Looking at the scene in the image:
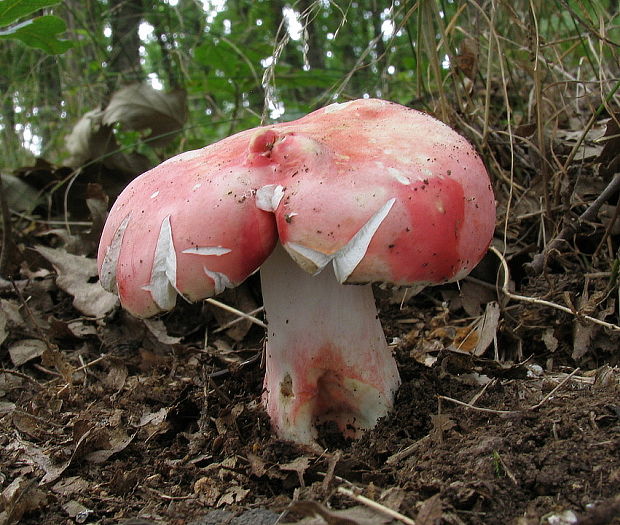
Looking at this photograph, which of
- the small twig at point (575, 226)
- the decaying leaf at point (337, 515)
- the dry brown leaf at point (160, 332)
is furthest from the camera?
the dry brown leaf at point (160, 332)

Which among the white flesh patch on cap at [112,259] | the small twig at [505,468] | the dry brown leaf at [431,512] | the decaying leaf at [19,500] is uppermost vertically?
the white flesh patch on cap at [112,259]

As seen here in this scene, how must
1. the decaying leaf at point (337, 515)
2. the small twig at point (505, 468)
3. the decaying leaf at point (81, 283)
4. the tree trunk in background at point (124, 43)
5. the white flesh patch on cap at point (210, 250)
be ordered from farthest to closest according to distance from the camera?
the tree trunk in background at point (124, 43)
the decaying leaf at point (81, 283)
the white flesh patch on cap at point (210, 250)
the small twig at point (505, 468)
the decaying leaf at point (337, 515)

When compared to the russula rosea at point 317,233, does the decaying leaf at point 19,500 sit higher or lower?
lower

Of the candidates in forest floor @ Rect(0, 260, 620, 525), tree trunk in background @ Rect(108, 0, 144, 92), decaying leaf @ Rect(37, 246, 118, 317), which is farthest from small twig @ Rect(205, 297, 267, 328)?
tree trunk in background @ Rect(108, 0, 144, 92)

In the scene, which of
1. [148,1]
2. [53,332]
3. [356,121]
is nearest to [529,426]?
[356,121]

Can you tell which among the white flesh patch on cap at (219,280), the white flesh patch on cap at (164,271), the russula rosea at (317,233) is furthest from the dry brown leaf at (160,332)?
the white flesh patch on cap at (219,280)

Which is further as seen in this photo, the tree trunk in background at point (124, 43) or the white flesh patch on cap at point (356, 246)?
the tree trunk in background at point (124, 43)

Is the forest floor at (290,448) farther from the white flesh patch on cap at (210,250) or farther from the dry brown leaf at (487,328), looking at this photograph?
the white flesh patch on cap at (210,250)
